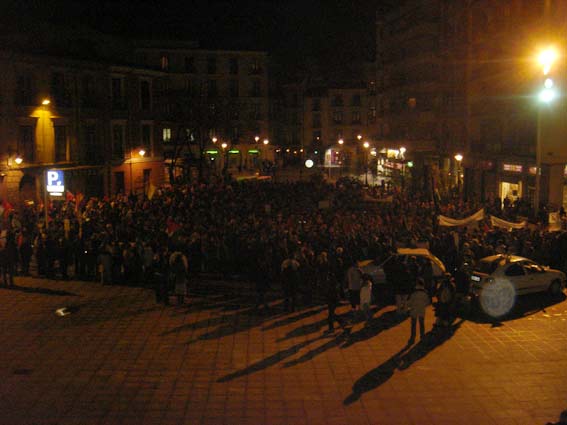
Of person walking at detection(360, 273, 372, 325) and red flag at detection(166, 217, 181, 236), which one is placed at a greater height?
red flag at detection(166, 217, 181, 236)

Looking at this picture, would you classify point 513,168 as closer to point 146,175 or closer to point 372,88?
point 146,175

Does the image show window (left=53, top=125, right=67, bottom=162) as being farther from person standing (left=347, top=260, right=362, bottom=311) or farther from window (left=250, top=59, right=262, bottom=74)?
window (left=250, top=59, right=262, bottom=74)

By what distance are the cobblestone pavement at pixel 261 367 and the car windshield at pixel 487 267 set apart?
4.45 feet

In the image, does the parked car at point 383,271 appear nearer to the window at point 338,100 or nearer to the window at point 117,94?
the window at point 117,94

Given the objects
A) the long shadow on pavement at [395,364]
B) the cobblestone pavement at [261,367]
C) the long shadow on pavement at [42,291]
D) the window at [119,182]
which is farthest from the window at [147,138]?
the long shadow on pavement at [395,364]

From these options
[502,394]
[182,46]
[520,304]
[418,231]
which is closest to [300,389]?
[502,394]

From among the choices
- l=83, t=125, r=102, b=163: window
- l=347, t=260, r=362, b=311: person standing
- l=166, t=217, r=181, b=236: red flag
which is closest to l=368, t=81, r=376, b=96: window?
l=83, t=125, r=102, b=163: window

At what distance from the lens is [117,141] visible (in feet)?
141

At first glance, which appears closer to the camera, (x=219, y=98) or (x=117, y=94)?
(x=117, y=94)

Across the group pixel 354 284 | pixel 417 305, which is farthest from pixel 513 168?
pixel 417 305

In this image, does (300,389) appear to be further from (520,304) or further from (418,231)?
(418,231)

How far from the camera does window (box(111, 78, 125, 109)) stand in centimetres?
Answer: 4269

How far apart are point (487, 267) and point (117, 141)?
102ft

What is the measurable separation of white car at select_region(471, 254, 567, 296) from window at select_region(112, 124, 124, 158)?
99.2 feet
